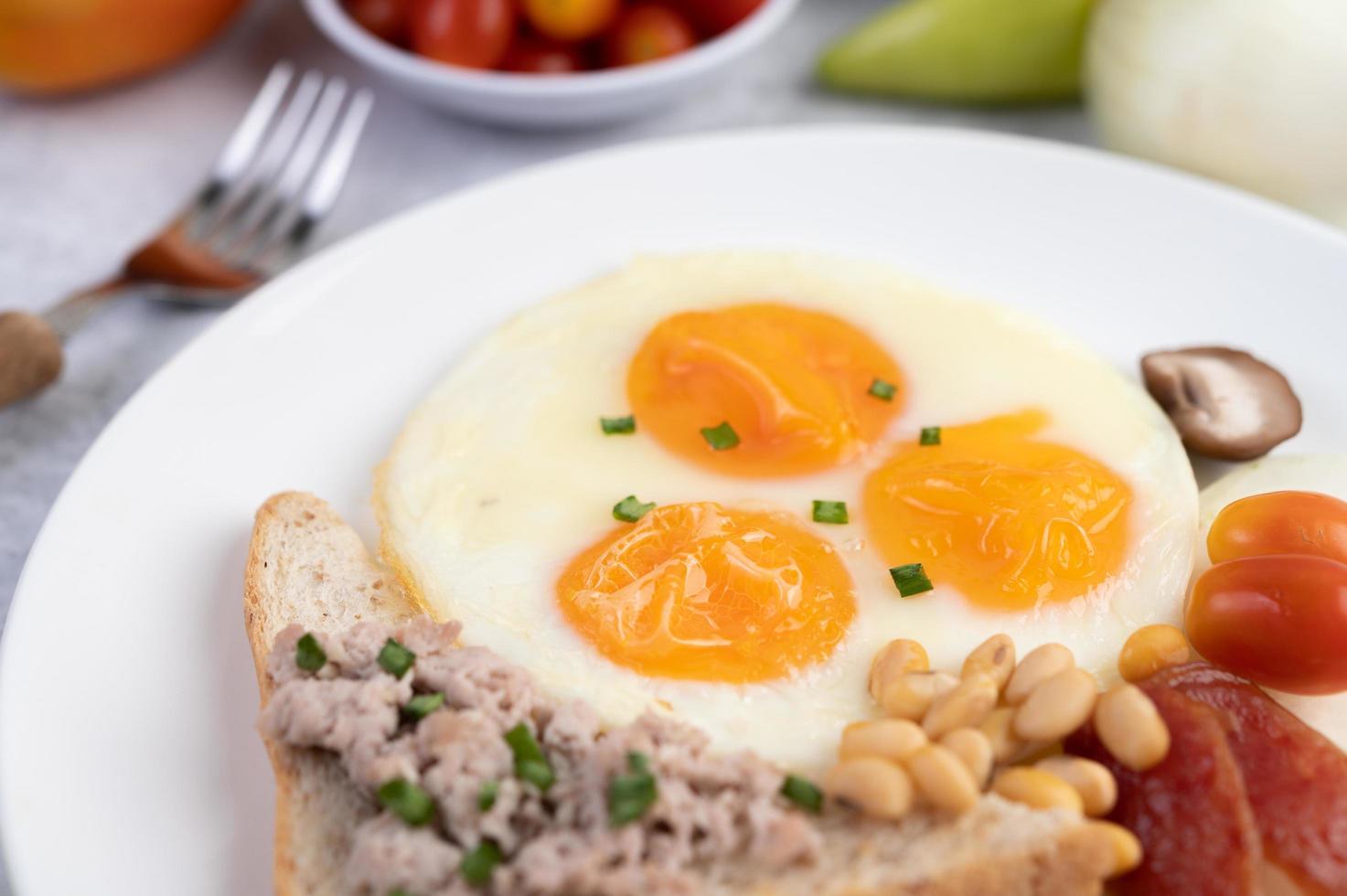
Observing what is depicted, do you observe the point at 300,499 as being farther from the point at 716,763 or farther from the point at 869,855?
the point at 869,855

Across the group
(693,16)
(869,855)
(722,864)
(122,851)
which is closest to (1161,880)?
(869,855)

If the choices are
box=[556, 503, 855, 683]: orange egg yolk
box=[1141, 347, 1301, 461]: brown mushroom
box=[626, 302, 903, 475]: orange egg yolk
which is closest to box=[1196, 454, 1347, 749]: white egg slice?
box=[1141, 347, 1301, 461]: brown mushroom

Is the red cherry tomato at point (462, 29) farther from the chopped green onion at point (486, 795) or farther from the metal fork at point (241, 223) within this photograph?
the chopped green onion at point (486, 795)

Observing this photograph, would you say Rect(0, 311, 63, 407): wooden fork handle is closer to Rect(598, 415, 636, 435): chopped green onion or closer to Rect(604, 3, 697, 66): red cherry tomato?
Rect(598, 415, 636, 435): chopped green onion

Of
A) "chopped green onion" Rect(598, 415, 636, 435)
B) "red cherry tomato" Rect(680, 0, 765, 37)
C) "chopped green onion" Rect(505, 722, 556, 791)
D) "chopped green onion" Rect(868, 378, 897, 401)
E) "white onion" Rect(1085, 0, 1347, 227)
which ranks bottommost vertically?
"chopped green onion" Rect(505, 722, 556, 791)

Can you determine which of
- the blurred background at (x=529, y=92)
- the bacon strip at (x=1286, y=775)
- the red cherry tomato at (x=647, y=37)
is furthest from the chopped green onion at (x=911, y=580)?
the red cherry tomato at (x=647, y=37)

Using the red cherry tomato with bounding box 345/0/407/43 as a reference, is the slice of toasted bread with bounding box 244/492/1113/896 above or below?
below

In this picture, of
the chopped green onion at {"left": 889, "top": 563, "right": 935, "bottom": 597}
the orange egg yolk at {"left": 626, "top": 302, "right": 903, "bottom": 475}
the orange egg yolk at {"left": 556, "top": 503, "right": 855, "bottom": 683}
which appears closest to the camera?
the orange egg yolk at {"left": 556, "top": 503, "right": 855, "bottom": 683}

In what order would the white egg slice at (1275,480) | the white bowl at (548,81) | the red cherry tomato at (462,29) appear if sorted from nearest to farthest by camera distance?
the white egg slice at (1275,480) < the white bowl at (548,81) < the red cherry tomato at (462,29)
